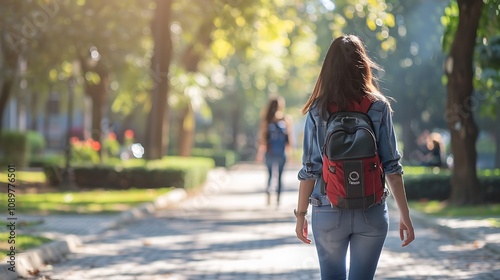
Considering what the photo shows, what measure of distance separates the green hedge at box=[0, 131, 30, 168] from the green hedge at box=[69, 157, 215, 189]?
39.3ft

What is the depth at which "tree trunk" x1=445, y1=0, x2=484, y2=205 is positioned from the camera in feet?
56.0

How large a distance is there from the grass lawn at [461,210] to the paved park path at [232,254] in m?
0.87

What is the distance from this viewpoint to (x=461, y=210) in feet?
56.0

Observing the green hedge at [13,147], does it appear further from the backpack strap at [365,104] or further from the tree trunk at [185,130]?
the backpack strap at [365,104]

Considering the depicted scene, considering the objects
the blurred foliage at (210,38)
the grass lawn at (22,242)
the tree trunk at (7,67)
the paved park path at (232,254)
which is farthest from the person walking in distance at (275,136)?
the tree trunk at (7,67)

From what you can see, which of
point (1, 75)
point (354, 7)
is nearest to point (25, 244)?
point (354, 7)

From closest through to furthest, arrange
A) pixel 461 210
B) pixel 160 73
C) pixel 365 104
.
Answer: pixel 365 104 < pixel 461 210 < pixel 160 73

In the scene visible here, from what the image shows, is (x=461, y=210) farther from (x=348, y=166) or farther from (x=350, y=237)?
(x=348, y=166)

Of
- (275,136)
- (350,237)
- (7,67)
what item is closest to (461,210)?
(275,136)

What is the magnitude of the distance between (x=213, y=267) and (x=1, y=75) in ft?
55.2

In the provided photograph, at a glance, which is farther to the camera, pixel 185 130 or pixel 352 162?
pixel 185 130

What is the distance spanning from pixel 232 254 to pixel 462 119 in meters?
7.92

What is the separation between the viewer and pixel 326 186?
4.85 m

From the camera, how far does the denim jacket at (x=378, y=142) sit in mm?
4867
